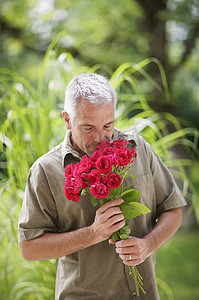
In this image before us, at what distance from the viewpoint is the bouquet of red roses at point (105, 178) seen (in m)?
1.11

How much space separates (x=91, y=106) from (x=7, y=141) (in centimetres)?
69

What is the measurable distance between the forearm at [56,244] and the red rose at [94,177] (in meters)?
0.18

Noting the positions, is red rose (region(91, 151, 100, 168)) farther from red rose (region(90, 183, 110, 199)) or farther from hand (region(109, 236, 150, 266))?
hand (region(109, 236, 150, 266))

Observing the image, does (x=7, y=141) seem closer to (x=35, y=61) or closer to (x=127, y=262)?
(x=127, y=262)

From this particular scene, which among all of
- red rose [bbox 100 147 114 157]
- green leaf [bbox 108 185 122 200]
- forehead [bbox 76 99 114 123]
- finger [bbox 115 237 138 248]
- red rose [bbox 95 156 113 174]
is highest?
forehead [bbox 76 99 114 123]

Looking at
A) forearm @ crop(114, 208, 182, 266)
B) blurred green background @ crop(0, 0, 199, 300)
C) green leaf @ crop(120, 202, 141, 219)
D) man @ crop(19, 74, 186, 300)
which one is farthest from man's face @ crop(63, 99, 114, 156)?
blurred green background @ crop(0, 0, 199, 300)

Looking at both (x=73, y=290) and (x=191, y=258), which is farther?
(x=191, y=258)

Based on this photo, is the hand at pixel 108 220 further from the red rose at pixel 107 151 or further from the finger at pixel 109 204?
the red rose at pixel 107 151

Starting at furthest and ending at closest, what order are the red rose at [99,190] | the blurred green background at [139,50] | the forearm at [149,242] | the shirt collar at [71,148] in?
the blurred green background at [139,50] → the shirt collar at [71,148] → the forearm at [149,242] → the red rose at [99,190]

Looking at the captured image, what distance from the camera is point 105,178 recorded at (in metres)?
1.13

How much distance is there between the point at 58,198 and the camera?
51.8 inches

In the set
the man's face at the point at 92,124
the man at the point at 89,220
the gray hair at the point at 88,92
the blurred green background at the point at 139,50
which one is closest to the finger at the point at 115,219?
the man at the point at 89,220

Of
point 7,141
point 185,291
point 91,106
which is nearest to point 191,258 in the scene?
point 185,291

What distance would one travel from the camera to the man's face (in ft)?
4.01
